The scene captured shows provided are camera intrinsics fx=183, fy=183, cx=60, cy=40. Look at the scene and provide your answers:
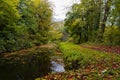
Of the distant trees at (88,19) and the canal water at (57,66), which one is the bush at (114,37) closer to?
the distant trees at (88,19)

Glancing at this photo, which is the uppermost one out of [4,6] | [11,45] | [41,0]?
[41,0]

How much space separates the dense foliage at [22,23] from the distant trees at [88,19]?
20.4ft

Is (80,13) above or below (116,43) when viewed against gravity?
above

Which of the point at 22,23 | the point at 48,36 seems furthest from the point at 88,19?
the point at 48,36

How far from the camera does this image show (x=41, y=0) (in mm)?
42438

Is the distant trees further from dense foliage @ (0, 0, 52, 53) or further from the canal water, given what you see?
the canal water

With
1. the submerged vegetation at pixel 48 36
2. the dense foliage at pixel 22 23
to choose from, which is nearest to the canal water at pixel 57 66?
the submerged vegetation at pixel 48 36

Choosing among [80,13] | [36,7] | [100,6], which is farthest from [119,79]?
[36,7]

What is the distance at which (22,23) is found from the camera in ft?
108

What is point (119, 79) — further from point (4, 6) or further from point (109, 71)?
point (4, 6)

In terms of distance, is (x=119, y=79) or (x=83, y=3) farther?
(x=83, y=3)

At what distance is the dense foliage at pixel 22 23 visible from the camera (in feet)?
80.8

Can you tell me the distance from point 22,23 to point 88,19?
1255 centimetres

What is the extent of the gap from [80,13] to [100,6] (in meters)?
6.62
